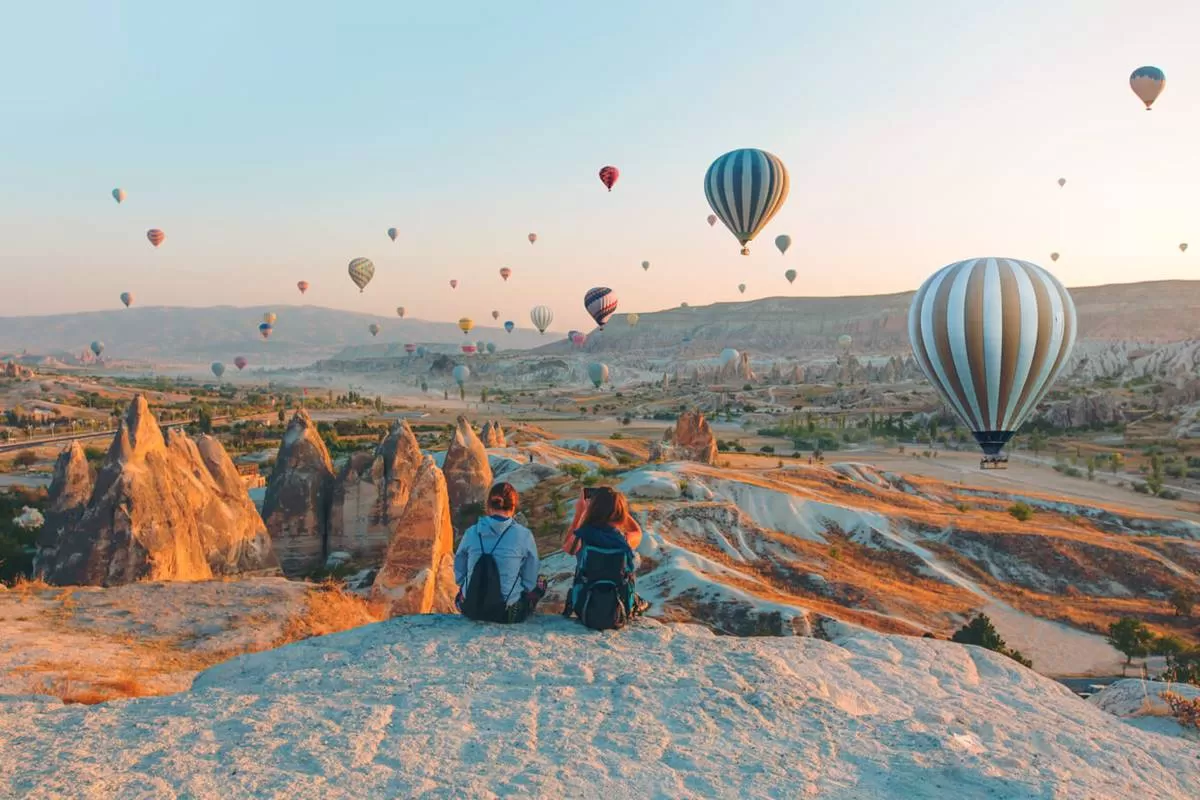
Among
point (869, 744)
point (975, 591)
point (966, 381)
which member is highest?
point (966, 381)

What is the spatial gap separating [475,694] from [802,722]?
242cm

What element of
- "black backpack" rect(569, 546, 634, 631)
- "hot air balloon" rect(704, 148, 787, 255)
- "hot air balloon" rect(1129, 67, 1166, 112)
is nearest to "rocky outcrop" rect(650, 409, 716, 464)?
"hot air balloon" rect(704, 148, 787, 255)

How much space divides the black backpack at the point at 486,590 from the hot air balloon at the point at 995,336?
23.9 m

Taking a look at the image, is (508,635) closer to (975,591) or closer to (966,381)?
(975,591)

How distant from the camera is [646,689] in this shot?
256 inches

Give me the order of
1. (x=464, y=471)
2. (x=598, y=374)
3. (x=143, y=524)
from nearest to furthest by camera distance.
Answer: (x=143, y=524)
(x=464, y=471)
(x=598, y=374)

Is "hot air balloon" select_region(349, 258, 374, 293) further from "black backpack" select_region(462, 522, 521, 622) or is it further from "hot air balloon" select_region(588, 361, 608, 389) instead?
"black backpack" select_region(462, 522, 521, 622)

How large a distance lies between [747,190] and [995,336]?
62.3 ft

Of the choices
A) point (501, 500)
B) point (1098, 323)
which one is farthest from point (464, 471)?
point (1098, 323)

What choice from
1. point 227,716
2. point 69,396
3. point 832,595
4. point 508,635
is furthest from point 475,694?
point 69,396

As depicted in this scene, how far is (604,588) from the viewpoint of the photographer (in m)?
7.68

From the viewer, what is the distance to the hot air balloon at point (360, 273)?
278 ft

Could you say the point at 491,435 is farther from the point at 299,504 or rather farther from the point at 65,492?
the point at 65,492

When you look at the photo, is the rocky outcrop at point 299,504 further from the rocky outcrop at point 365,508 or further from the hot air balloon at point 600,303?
the hot air balloon at point 600,303
